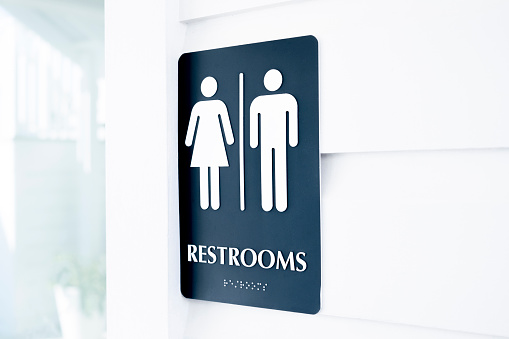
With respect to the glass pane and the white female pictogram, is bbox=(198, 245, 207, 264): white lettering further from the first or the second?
the glass pane

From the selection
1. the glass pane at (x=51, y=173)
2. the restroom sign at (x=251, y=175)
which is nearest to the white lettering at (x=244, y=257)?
the restroom sign at (x=251, y=175)

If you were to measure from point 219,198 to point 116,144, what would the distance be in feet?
0.80

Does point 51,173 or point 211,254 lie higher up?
point 51,173

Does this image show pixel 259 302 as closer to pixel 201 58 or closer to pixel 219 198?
pixel 219 198

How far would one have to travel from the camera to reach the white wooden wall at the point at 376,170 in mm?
616

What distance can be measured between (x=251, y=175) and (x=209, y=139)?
0.35 ft

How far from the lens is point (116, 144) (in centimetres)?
91

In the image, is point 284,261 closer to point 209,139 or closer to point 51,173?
point 209,139

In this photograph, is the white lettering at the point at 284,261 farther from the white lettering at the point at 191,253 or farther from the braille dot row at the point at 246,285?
the white lettering at the point at 191,253

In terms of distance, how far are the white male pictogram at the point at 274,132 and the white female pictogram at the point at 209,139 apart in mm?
63

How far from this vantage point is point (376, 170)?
27.5 inches

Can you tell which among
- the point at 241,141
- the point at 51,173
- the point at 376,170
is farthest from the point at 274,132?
the point at 51,173

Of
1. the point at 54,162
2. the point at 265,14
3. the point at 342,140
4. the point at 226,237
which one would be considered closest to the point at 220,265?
the point at 226,237

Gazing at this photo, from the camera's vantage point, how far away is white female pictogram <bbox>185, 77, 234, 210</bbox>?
824 mm
